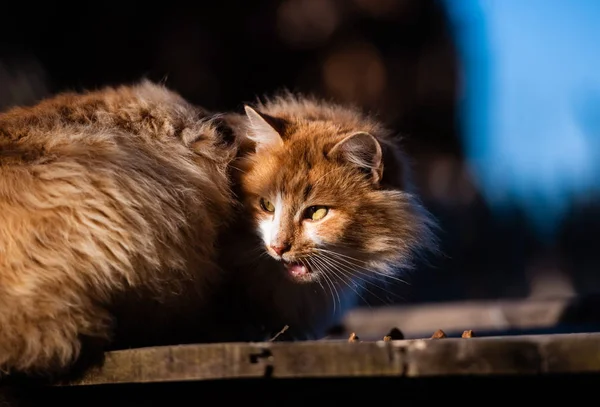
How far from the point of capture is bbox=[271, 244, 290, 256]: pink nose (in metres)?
2.05

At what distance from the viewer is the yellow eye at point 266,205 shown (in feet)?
7.10

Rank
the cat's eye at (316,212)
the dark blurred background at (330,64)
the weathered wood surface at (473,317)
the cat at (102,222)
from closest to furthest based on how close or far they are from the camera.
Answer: the cat at (102,222) < the cat's eye at (316,212) < the weathered wood surface at (473,317) < the dark blurred background at (330,64)

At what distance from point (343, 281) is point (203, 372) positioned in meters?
0.89

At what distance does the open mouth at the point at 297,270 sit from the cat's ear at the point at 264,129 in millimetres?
374

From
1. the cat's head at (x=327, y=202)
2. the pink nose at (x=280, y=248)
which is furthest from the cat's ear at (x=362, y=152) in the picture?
the pink nose at (x=280, y=248)

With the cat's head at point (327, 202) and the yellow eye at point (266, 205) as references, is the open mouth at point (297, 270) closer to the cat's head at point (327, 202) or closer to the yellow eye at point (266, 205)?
the cat's head at point (327, 202)

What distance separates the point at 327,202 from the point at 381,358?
0.86 metres

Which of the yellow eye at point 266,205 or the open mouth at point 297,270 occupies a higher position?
the yellow eye at point 266,205

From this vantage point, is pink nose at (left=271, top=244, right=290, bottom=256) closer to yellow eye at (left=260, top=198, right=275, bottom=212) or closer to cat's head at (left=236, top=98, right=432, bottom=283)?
cat's head at (left=236, top=98, right=432, bottom=283)

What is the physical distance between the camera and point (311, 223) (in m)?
2.12

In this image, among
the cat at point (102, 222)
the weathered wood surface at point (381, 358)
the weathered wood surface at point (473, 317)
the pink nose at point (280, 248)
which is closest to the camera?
the weathered wood surface at point (381, 358)

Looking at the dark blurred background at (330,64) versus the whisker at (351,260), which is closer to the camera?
the whisker at (351,260)

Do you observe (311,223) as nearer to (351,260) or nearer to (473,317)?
(351,260)

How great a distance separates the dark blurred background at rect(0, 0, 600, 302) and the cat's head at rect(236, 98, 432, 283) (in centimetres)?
264
